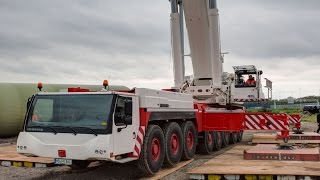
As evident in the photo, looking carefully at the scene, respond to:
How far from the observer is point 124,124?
7.59m

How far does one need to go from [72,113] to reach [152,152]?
1.97 metres

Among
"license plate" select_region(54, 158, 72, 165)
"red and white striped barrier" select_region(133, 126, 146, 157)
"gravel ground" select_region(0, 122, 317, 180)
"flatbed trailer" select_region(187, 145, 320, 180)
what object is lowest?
"gravel ground" select_region(0, 122, 317, 180)

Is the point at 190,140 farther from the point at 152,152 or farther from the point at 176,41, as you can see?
the point at 176,41

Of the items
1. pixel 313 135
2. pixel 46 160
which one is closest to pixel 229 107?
pixel 313 135

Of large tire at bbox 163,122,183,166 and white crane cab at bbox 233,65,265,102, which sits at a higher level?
white crane cab at bbox 233,65,265,102

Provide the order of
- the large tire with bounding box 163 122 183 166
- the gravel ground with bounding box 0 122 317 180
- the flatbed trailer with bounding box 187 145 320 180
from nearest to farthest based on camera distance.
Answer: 1. the flatbed trailer with bounding box 187 145 320 180
2. the gravel ground with bounding box 0 122 317 180
3. the large tire with bounding box 163 122 183 166

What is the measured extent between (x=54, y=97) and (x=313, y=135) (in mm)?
10153

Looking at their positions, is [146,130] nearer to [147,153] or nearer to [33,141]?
[147,153]

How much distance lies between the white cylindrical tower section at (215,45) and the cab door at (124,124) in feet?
16.4

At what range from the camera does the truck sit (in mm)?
7344

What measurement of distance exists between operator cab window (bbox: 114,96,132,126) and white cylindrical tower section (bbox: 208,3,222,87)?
17.1ft

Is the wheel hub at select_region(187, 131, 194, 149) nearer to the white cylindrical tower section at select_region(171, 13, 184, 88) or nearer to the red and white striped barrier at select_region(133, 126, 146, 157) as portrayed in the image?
the white cylindrical tower section at select_region(171, 13, 184, 88)

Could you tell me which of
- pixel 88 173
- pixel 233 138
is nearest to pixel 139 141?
pixel 88 173

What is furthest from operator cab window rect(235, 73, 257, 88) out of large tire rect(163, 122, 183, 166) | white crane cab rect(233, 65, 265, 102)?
large tire rect(163, 122, 183, 166)
